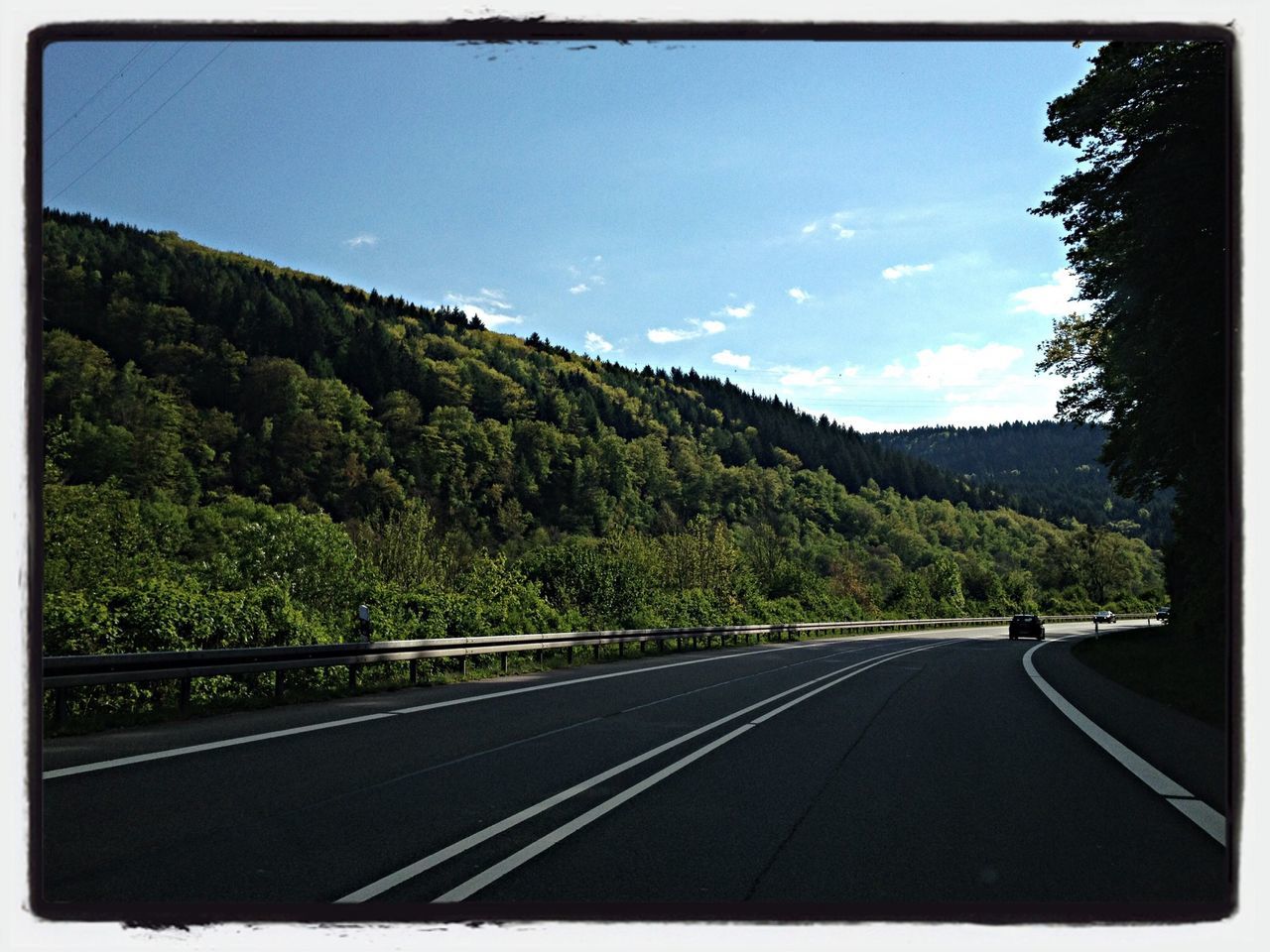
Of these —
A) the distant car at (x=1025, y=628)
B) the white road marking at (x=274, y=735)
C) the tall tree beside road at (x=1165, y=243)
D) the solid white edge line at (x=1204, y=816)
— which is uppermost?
the tall tree beside road at (x=1165, y=243)

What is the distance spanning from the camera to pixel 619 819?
668 cm

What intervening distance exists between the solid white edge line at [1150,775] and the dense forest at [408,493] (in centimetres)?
709

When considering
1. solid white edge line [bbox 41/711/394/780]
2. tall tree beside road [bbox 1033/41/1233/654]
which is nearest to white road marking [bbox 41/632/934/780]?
solid white edge line [bbox 41/711/394/780]

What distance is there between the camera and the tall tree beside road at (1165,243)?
13.5 m

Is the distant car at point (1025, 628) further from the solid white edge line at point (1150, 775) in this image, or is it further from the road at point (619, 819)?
the road at point (619, 819)

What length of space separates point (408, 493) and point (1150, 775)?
99.3 meters

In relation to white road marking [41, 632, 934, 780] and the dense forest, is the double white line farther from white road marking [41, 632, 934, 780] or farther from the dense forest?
the dense forest

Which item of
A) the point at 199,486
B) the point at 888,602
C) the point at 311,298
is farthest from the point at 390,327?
the point at 888,602

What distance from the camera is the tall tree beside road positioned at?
44.2ft

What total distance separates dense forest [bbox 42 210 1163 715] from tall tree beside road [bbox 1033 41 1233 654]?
1368 centimetres

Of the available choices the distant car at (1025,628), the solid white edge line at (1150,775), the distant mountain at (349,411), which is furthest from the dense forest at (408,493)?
the distant car at (1025,628)

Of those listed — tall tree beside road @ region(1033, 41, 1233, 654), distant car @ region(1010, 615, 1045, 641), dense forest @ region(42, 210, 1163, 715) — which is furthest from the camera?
distant car @ region(1010, 615, 1045, 641)

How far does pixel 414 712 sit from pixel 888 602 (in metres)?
90.0

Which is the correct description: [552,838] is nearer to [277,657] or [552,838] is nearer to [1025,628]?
[277,657]
